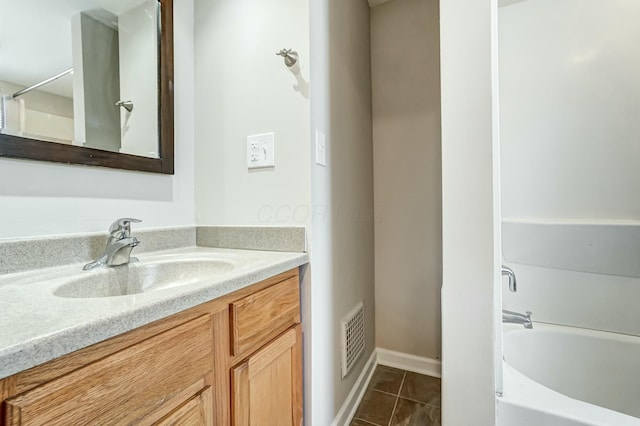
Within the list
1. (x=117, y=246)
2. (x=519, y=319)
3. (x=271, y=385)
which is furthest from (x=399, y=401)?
(x=117, y=246)

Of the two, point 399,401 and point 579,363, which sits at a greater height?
point 579,363

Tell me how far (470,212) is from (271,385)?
0.82m

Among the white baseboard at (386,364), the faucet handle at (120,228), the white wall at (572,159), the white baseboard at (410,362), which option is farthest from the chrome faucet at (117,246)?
the white wall at (572,159)

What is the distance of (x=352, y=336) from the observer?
4.58 ft

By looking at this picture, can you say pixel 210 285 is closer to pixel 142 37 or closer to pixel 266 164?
pixel 266 164

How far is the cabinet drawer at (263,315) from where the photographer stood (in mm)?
675

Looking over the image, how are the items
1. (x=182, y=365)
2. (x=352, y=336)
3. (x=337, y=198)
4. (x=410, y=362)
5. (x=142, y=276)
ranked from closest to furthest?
(x=182, y=365) → (x=142, y=276) → (x=337, y=198) → (x=352, y=336) → (x=410, y=362)

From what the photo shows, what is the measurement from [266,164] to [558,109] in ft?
5.23

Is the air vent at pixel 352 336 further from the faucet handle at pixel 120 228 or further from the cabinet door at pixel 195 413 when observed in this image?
the faucet handle at pixel 120 228

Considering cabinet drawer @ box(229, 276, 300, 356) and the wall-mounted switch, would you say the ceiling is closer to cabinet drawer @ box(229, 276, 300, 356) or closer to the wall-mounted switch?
the wall-mounted switch

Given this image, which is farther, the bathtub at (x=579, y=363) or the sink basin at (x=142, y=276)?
the bathtub at (x=579, y=363)

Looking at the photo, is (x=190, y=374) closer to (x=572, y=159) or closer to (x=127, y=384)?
(x=127, y=384)

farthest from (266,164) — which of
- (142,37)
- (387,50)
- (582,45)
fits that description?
(582,45)

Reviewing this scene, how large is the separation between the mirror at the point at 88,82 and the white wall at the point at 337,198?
62 centimetres
